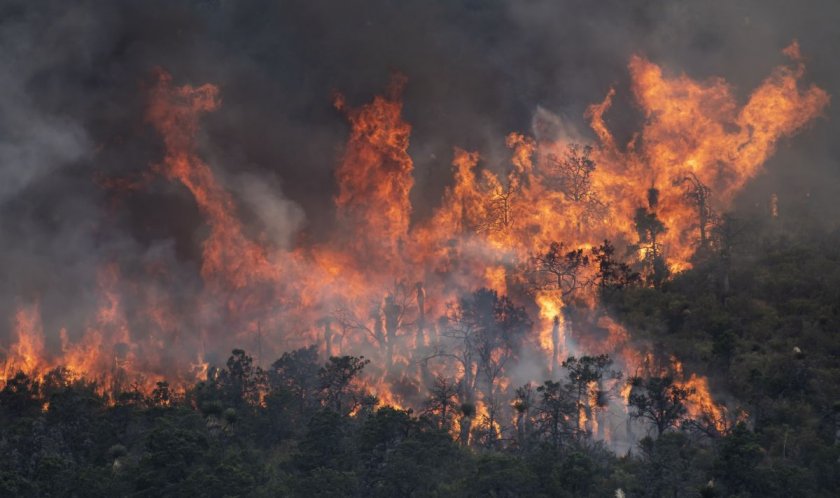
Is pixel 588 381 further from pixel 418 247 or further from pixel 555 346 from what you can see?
pixel 418 247

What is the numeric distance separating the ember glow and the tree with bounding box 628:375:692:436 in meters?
11.5

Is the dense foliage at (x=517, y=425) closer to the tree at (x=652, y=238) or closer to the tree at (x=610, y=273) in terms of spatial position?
the tree at (x=610, y=273)

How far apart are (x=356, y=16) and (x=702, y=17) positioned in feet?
107

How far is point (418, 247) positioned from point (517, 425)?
64.5 ft

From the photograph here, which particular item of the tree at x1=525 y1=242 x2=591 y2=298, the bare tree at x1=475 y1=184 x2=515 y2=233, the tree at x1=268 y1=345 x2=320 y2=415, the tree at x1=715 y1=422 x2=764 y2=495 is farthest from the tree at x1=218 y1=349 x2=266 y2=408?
the tree at x1=715 y1=422 x2=764 y2=495

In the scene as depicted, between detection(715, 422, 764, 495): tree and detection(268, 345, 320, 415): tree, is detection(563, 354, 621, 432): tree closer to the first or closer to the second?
detection(715, 422, 764, 495): tree

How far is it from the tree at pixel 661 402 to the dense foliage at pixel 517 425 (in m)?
0.21

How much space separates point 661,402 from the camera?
8125 centimetres

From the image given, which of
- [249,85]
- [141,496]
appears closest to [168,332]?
[249,85]

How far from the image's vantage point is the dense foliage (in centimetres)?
7094

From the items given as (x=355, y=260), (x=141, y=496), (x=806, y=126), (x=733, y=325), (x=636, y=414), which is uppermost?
(x=806, y=126)

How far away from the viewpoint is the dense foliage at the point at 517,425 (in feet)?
233

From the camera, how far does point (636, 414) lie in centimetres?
8356

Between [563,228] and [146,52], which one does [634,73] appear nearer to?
[563,228]
